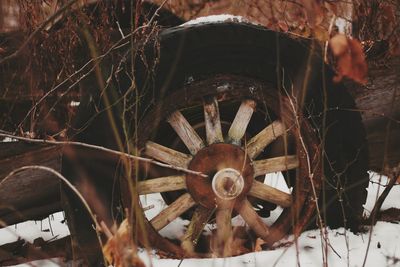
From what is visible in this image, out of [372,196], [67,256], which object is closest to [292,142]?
[372,196]

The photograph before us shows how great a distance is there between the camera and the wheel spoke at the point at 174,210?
8.41 ft

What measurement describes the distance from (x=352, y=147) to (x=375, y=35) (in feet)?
5.75

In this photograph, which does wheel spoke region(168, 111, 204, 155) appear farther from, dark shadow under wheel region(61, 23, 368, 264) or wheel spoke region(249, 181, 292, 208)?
wheel spoke region(249, 181, 292, 208)

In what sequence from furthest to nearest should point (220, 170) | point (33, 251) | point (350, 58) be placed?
1. point (33, 251)
2. point (220, 170)
3. point (350, 58)

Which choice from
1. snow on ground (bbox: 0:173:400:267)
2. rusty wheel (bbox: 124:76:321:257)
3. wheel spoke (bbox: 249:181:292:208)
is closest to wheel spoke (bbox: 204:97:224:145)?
rusty wheel (bbox: 124:76:321:257)

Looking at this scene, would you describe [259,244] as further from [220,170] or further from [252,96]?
[252,96]

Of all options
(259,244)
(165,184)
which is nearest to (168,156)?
(165,184)

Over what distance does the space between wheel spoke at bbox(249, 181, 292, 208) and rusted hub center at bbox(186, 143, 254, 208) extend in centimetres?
10

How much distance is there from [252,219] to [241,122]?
52cm

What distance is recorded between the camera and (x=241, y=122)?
8.34 feet

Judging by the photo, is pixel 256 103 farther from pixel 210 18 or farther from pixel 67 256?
pixel 67 256

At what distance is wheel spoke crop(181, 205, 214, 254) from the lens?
8.44 ft

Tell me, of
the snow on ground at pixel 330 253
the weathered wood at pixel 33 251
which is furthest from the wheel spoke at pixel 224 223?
the weathered wood at pixel 33 251

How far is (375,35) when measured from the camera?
156 inches
